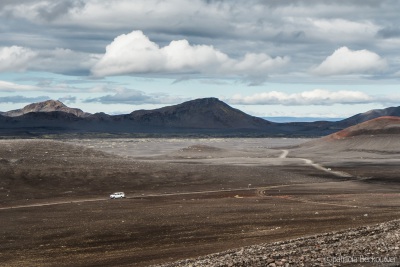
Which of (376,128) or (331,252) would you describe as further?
(376,128)

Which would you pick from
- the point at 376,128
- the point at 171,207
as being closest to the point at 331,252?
the point at 171,207

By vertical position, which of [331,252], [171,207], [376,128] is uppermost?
[376,128]

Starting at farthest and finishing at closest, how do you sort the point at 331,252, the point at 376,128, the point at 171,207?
the point at 376,128 → the point at 171,207 → the point at 331,252

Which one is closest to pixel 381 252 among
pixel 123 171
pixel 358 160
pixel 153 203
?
pixel 153 203

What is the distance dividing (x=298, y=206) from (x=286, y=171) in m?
42.4

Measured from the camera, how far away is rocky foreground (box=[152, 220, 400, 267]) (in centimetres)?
2123

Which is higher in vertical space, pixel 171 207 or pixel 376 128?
pixel 376 128

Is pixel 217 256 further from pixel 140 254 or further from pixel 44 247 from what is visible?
pixel 44 247

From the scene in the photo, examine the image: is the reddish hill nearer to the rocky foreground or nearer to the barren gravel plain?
the barren gravel plain

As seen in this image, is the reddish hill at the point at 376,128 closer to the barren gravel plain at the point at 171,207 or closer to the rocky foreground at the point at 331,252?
the barren gravel plain at the point at 171,207

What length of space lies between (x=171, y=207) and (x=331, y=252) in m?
33.8

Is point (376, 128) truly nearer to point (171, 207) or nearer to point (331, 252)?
point (171, 207)

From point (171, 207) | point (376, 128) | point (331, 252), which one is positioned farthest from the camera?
point (376, 128)

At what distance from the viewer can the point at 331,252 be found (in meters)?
23.4
